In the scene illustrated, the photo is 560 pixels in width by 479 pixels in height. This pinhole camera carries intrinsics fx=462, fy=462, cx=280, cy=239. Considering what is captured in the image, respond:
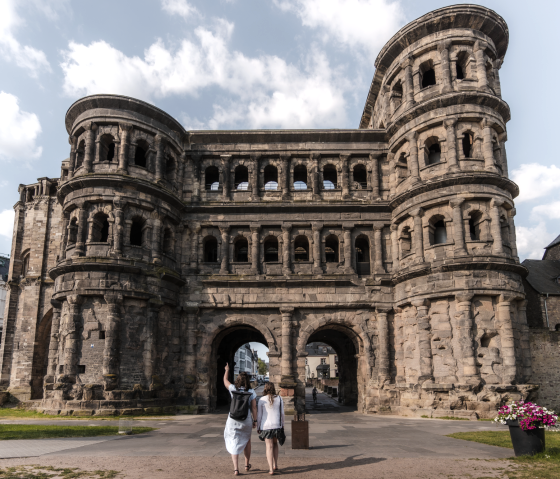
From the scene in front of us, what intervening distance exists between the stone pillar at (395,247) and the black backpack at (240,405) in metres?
17.6

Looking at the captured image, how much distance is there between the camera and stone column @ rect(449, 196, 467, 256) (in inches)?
852

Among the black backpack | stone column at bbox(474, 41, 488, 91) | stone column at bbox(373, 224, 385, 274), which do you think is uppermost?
stone column at bbox(474, 41, 488, 91)

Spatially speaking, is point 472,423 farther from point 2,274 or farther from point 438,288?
point 2,274

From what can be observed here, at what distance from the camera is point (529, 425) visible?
999 centimetres

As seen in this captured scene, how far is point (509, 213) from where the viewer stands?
76.0 feet

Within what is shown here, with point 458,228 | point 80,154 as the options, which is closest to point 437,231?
point 458,228

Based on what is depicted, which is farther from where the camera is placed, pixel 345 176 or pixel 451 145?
pixel 345 176

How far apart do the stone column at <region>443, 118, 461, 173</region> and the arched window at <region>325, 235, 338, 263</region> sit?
717 centimetres

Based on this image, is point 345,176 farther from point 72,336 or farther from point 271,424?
point 271,424

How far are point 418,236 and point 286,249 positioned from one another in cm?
705

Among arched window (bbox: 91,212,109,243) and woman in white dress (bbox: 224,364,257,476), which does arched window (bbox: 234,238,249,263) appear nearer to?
arched window (bbox: 91,212,109,243)

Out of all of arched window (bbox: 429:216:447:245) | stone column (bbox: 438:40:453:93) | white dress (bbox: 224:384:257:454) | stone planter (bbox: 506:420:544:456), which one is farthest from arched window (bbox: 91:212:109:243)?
stone planter (bbox: 506:420:544:456)

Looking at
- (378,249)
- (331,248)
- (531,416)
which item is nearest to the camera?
(531,416)

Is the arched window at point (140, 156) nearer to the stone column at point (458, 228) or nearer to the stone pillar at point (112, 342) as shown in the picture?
the stone pillar at point (112, 342)
